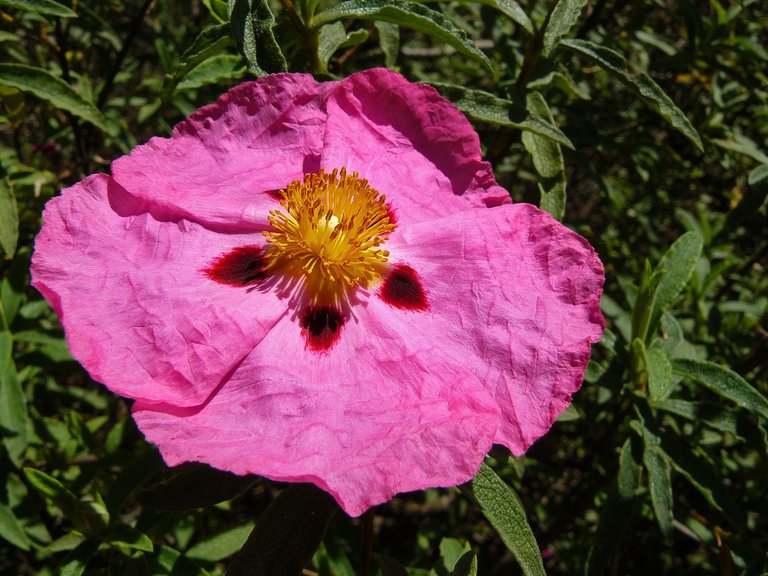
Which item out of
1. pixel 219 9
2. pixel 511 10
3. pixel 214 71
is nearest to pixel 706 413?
pixel 511 10

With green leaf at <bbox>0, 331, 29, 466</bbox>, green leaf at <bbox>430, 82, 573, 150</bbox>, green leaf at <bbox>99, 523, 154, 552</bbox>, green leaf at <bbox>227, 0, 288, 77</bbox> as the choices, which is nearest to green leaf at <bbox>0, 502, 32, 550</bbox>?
green leaf at <bbox>0, 331, 29, 466</bbox>

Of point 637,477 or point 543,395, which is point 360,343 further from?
point 637,477

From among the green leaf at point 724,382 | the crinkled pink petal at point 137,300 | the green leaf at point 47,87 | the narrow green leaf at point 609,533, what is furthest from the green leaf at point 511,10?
the narrow green leaf at point 609,533

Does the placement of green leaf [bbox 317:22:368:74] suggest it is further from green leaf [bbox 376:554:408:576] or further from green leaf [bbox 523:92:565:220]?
green leaf [bbox 376:554:408:576]

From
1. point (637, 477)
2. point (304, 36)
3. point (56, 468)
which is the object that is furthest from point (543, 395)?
→ point (56, 468)

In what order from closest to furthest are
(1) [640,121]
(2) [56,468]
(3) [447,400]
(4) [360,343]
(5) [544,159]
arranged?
(3) [447,400]
(4) [360,343]
(5) [544,159]
(2) [56,468]
(1) [640,121]

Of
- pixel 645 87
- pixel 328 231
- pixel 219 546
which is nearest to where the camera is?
pixel 328 231

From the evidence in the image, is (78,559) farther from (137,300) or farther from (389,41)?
(389,41)
